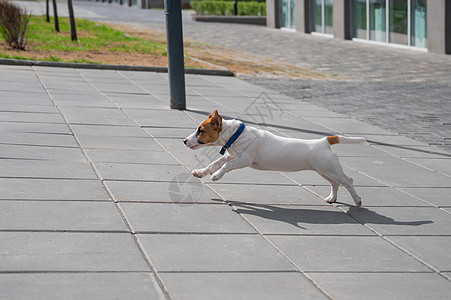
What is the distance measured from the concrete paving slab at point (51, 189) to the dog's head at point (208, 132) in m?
0.95

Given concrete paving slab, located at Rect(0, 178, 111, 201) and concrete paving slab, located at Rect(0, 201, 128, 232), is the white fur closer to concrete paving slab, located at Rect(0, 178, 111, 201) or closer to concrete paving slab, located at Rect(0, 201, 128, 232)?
concrete paving slab, located at Rect(0, 178, 111, 201)

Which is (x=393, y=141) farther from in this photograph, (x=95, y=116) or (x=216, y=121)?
(x=216, y=121)

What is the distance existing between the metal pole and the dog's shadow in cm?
537

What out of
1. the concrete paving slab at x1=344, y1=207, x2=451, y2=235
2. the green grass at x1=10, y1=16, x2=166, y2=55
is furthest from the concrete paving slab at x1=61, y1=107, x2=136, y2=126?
the green grass at x1=10, y1=16, x2=166, y2=55

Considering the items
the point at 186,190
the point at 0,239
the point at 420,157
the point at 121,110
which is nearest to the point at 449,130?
the point at 420,157

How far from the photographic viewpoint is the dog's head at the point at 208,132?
6723 mm

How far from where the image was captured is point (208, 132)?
6.73 metres

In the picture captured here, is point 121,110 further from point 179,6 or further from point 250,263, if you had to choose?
point 250,263

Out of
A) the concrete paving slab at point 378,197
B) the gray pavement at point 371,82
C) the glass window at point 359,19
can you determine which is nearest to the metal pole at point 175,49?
the gray pavement at point 371,82

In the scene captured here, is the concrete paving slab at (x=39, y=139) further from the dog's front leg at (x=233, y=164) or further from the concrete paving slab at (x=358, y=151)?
the concrete paving slab at (x=358, y=151)

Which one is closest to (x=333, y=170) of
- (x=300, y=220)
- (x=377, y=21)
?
(x=300, y=220)

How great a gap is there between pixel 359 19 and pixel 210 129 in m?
23.0

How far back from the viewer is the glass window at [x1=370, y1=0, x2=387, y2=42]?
86.5 ft

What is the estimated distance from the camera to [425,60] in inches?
844
